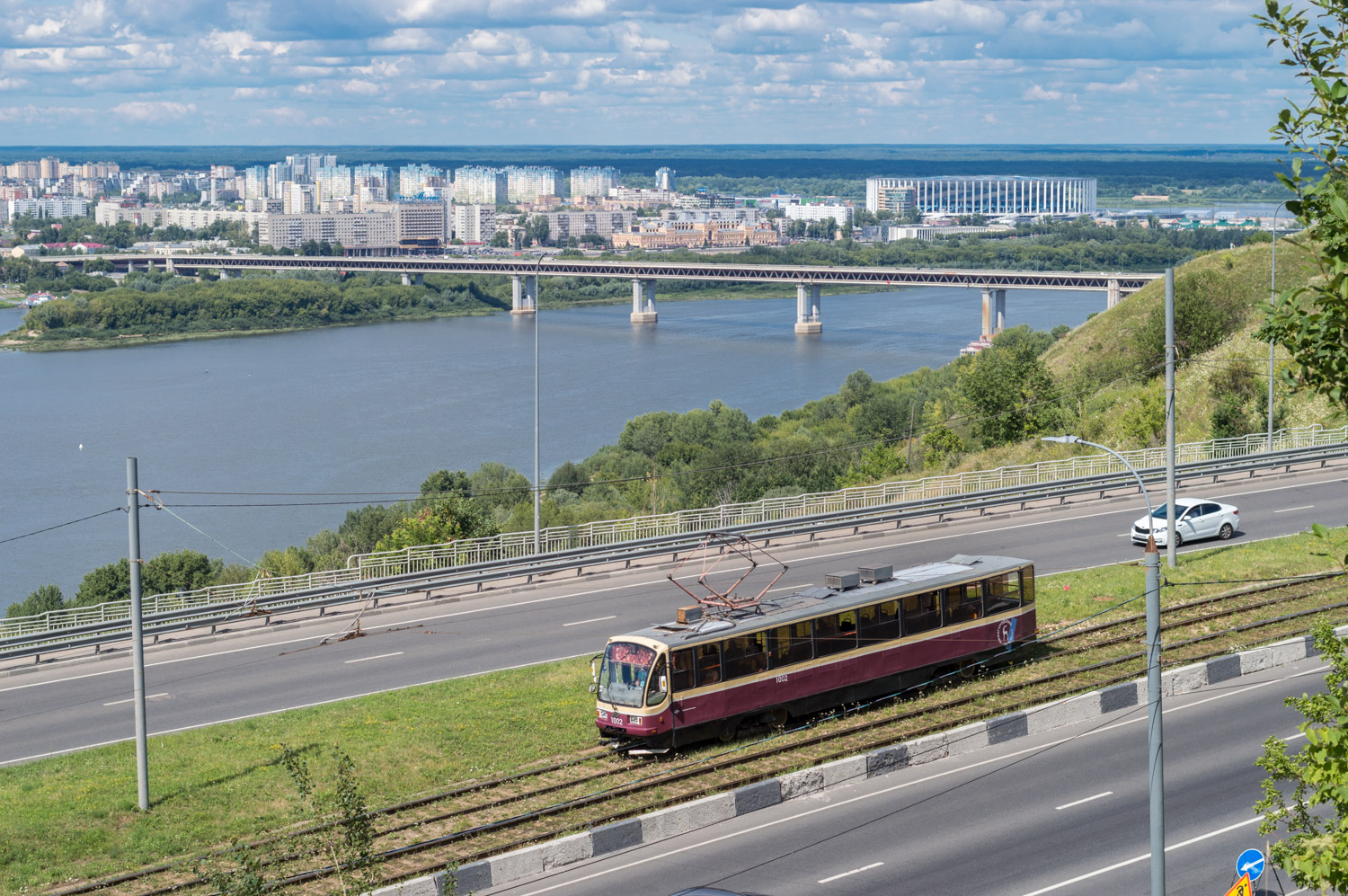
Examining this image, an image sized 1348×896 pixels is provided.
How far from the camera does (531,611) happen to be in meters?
25.8

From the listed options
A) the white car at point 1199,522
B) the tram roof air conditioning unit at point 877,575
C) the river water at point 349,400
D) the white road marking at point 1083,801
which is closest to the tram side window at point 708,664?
the tram roof air conditioning unit at point 877,575

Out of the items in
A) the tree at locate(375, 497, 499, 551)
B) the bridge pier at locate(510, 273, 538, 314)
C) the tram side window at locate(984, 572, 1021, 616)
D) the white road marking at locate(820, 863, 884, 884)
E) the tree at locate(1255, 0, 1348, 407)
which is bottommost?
the white road marking at locate(820, 863, 884, 884)

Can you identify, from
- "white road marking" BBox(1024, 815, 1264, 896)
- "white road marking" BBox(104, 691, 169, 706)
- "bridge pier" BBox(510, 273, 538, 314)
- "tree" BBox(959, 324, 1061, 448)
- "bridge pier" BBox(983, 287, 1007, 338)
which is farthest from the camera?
→ "bridge pier" BBox(510, 273, 538, 314)

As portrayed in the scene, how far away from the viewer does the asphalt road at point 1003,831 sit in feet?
42.5

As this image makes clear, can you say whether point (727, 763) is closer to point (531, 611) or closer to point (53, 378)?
point (531, 611)

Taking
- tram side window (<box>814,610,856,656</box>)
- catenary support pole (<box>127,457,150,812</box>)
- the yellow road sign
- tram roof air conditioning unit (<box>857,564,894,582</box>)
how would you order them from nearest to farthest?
the yellow road sign, catenary support pole (<box>127,457,150,812</box>), tram side window (<box>814,610,856,656</box>), tram roof air conditioning unit (<box>857,564,894,582</box>)

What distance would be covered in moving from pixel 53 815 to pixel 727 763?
7.75m

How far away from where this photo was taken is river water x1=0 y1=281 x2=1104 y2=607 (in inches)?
2313

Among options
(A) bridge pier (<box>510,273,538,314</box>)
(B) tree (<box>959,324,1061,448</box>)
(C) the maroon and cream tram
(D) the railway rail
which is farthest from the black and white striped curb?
(A) bridge pier (<box>510,273,538,314</box>)

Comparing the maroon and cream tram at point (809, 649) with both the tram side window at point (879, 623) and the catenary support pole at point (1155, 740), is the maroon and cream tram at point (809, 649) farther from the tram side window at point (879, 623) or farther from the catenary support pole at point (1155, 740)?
the catenary support pole at point (1155, 740)

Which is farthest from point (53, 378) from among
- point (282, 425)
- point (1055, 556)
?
point (1055, 556)

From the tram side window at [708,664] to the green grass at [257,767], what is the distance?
201 cm

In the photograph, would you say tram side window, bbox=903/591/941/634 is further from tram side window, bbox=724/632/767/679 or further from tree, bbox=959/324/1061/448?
tree, bbox=959/324/1061/448

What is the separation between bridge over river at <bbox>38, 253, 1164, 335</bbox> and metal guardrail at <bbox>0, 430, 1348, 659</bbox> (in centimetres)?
7289
